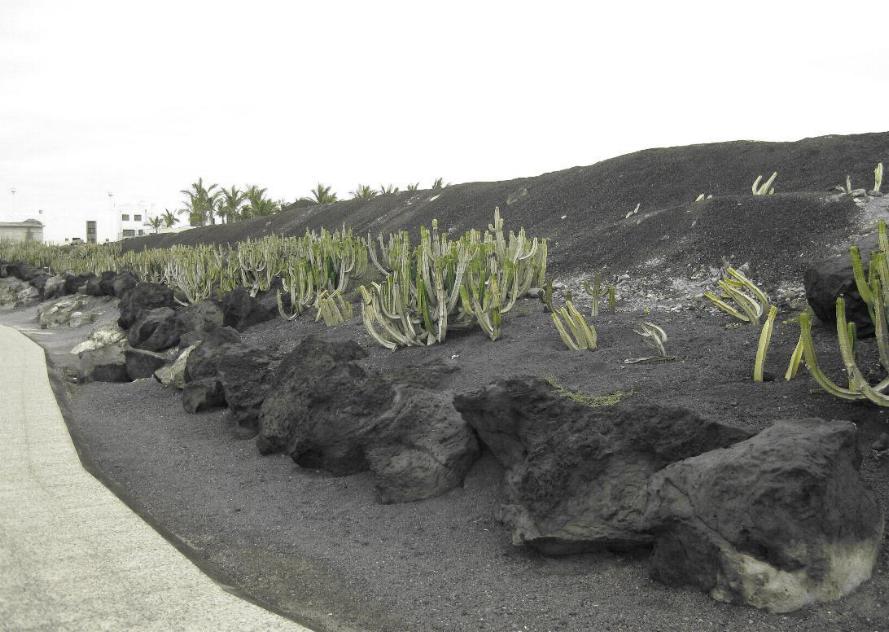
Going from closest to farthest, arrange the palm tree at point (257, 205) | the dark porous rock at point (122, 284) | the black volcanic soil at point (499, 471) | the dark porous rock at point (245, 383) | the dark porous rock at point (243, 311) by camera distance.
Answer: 1. the black volcanic soil at point (499, 471)
2. the dark porous rock at point (245, 383)
3. the dark porous rock at point (243, 311)
4. the dark porous rock at point (122, 284)
5. the palm tree at point (257, 205)

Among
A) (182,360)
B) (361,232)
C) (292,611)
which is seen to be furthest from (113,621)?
(361,232)

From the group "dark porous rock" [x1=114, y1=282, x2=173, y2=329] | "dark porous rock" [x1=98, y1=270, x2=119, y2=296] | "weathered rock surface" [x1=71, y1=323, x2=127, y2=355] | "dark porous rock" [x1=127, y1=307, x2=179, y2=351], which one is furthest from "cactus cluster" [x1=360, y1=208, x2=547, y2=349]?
"dark porous rock" [x1=98, y1=270, x2=119, y2=296]

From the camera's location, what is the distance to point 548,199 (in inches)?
787

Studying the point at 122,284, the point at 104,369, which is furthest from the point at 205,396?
the point at 122,284

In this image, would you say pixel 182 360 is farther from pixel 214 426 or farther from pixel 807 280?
pixel 807 280

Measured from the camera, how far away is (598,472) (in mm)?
4457

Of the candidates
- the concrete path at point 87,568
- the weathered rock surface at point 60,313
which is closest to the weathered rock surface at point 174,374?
the concrete path at point 87,568

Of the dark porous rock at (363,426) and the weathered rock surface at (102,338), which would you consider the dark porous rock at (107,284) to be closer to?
the weathered rock surface at (102,338)

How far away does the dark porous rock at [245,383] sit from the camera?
789 cm

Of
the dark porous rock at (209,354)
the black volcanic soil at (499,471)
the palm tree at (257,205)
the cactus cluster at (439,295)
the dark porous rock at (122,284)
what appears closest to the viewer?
the black volcanic soil at (499,471)

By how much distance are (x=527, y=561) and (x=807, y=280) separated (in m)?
3.38

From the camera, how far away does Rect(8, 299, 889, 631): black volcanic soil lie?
379 centimetres

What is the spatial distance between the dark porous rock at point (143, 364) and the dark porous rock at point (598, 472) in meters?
8.30

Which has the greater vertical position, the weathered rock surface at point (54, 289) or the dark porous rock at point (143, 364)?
the weathered rock surface at point (54, 289)
